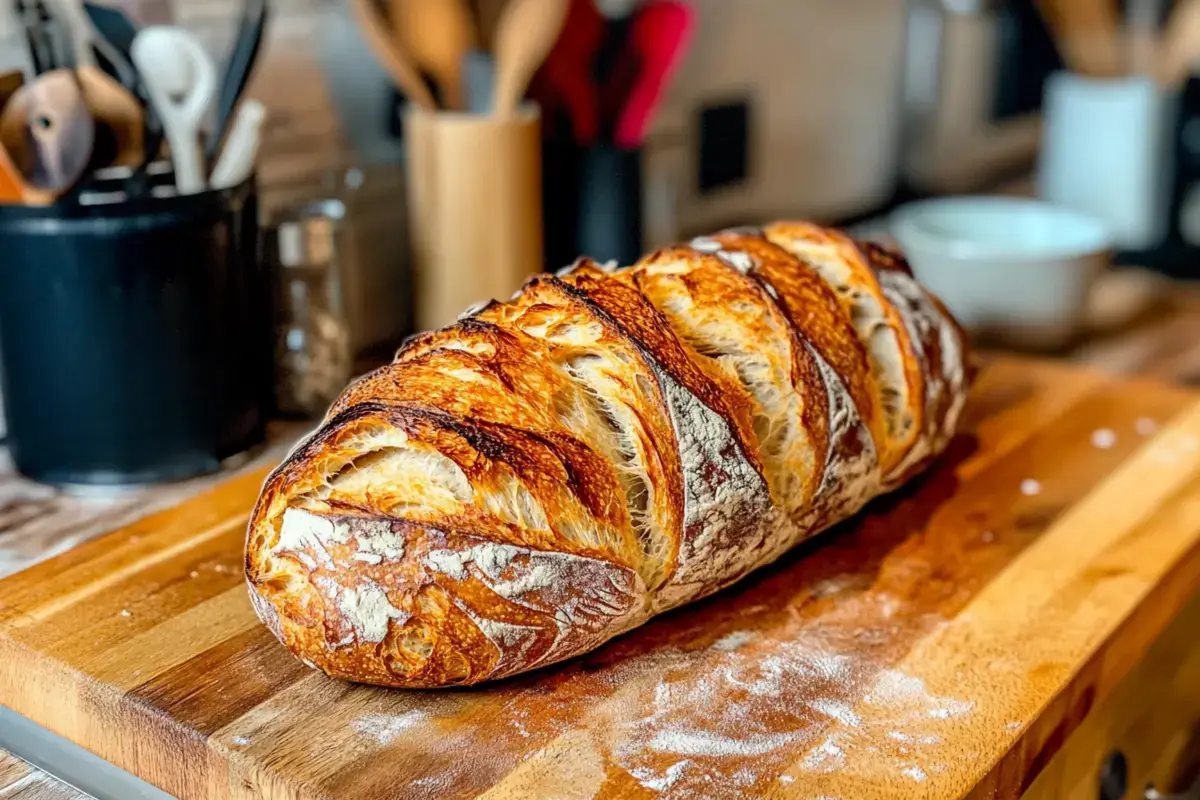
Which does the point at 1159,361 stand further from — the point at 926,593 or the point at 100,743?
the point at 100,743

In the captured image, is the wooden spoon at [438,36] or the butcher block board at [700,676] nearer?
the butcher block board at [700,676]

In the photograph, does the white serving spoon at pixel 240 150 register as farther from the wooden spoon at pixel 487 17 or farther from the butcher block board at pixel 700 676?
the wooden spoon at pixel 487 17

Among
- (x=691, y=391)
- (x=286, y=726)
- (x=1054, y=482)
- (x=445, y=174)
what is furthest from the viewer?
(x=445, y=174)

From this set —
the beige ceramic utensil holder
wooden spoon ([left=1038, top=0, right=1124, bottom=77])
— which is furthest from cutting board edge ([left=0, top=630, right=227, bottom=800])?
wooden spoon ([left=1038, top=0, right=1124, bottom=77])

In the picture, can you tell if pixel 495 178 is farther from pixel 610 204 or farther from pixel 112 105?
pixel 112 105

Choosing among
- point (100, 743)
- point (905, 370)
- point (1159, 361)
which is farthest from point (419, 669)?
point (1159, 361)

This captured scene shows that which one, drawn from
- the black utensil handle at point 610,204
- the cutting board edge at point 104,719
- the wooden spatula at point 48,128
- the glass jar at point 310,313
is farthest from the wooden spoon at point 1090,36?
the cutting board edge at point 104,719
